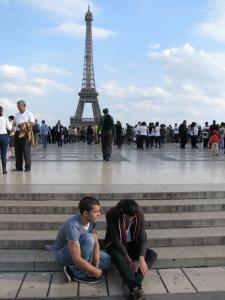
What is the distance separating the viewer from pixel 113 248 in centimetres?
602

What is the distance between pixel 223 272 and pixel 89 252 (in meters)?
1.87

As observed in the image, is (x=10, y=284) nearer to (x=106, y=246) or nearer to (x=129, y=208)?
(x=106, y=246)

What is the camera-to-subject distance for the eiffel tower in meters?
93.7

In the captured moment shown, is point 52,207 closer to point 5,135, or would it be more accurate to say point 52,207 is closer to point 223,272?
point 223,272

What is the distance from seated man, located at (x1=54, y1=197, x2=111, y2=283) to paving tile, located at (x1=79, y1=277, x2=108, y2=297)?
0.07 meters

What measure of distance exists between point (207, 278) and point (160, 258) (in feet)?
2.49

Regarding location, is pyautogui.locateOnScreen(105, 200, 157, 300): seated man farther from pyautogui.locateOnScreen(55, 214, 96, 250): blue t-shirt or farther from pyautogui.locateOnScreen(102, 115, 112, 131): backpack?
pyautogui.locateOnScreen(102, 115, 112, 131): backpack

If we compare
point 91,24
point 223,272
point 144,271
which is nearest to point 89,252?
point 144,271

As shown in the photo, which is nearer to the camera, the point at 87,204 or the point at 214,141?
the point at 87,204

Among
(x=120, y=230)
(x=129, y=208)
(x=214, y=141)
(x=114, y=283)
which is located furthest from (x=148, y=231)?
(x=214, y=141)

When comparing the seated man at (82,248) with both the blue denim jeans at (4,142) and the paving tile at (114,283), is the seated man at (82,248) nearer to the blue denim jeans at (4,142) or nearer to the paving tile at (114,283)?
the paving tile at (114,283)

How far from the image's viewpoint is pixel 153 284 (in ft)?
19.6

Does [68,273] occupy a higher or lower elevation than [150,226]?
lower

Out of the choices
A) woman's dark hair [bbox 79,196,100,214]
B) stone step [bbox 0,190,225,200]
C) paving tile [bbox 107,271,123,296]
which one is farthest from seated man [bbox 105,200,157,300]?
stone step [bbox 0,190,225,200]
